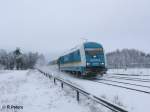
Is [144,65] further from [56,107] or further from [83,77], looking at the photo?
[56,107]

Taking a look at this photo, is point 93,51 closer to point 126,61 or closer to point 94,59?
point 94,59

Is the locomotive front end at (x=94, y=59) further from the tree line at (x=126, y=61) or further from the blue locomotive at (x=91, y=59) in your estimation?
the tree line at (x=126, y=61)

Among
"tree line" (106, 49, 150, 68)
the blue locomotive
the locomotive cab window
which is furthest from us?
"tree line" (106, 49, 150, 68)

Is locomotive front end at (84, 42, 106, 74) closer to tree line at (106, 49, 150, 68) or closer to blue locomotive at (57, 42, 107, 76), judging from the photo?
blue locomotive at (57, 42, 107, 76)

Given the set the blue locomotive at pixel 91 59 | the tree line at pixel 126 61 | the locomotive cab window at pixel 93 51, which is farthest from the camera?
the tree line at pixel 126 61

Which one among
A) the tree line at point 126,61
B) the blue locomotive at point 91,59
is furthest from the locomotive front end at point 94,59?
the tree line at point 126,61

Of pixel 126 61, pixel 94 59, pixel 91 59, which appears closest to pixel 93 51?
pixel 94 59

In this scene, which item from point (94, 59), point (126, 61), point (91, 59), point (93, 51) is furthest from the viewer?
point (126, 61)

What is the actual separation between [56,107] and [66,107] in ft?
1.29

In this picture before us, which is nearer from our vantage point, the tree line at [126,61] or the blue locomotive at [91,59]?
the blue locomotive at [91,59]

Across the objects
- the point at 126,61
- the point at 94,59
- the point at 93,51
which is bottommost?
the point at 94,59

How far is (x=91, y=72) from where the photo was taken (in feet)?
92.0

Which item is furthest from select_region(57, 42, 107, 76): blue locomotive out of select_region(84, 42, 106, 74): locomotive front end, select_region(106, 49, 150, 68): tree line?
select_region(106, 49, 150, 68): tree line

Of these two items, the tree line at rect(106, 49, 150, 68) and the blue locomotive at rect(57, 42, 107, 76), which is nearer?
the blue locomotive at rect(57, 42, 107, 76)
